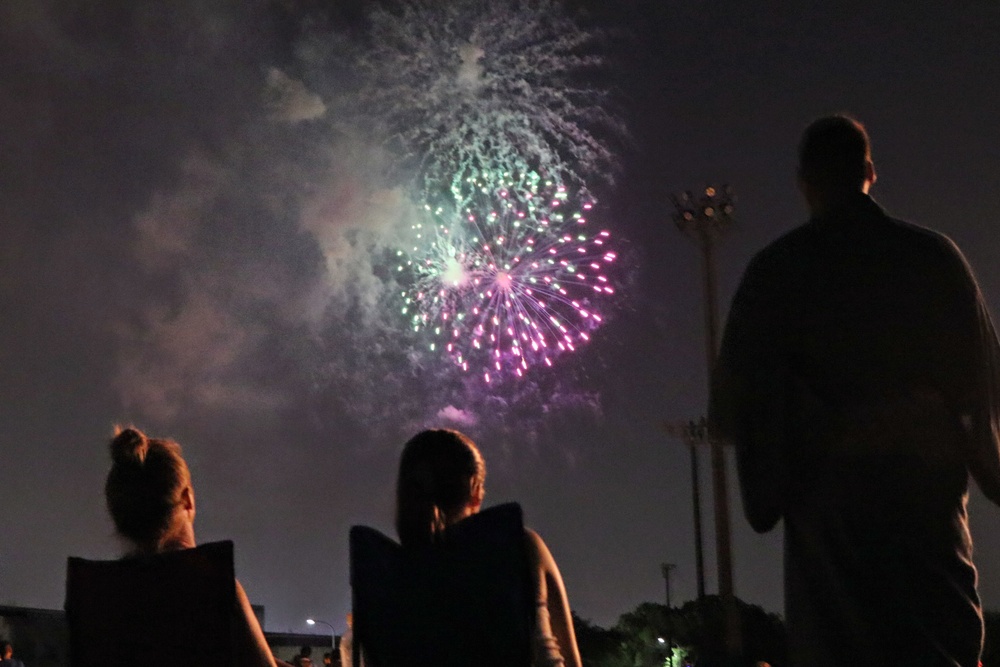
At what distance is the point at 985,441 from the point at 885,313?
1.15ft

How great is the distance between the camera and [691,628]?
66.0 m

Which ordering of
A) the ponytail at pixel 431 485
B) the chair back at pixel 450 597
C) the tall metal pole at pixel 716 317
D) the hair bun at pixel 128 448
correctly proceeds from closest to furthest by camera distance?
1. the chair back at pixel 450 597
2. the ponytail at pixel 431 485
3. the hair bun at pixel 128 448
4. the tall metal pole at pixel 716 317

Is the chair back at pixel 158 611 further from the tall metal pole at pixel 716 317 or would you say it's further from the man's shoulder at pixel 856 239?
the tall metal pole at pixel 716 317

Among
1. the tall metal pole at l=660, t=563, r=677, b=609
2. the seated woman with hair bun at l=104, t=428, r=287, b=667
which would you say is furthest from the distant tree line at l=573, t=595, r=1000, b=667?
the seated woman with hair bun at l=104, t=428, r=287, b=667

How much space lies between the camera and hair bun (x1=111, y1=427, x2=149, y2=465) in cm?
394

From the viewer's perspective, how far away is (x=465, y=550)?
334 cm

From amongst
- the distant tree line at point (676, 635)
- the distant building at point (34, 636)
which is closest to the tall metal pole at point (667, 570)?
the distant tree line at point (676, 635)

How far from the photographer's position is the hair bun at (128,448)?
394 cm

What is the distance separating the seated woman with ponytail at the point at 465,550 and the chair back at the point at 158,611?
55 centimetres

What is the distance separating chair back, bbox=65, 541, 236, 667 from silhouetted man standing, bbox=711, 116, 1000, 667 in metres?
1.96

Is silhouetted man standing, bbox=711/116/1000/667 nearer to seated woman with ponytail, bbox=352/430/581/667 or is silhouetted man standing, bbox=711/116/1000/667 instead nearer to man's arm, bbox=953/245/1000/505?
man's arm, bbox=953/245/1000/505

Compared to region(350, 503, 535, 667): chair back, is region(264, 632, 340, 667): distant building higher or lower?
higher

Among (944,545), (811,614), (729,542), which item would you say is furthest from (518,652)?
(729,542)

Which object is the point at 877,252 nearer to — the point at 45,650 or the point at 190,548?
the point at 190,548
